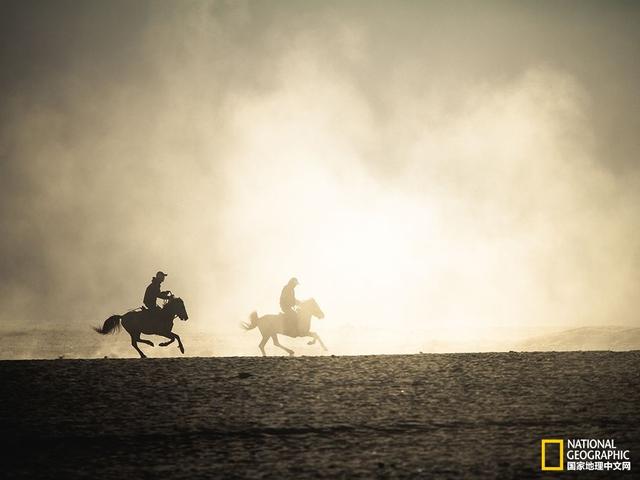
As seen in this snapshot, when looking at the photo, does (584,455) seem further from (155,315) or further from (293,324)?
(293,324)

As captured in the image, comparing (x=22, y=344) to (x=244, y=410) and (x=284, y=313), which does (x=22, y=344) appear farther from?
(x=244, y=410)

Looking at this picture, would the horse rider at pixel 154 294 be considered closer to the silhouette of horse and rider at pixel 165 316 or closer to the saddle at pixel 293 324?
the silhouette of horse and rider at pixel 165 316

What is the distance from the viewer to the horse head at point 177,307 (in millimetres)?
21219

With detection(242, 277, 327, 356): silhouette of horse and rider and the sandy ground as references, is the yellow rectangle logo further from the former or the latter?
detection(242, 277, 327, 356): silhouette of horse and rider

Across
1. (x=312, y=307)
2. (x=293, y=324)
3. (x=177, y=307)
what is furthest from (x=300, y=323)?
(x=177, y=307)

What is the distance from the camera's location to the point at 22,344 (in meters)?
104

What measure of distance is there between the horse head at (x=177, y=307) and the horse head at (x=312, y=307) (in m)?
4.88

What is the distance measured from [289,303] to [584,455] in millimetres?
18239

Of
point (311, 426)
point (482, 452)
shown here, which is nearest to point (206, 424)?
point (311, 426)

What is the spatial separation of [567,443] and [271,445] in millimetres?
3076

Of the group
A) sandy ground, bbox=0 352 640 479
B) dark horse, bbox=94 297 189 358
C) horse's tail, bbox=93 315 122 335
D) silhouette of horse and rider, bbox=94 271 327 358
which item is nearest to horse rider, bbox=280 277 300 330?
silhouette of horse and rider, bbox=94 271 327 358

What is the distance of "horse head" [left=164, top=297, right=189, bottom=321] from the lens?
2122 centimetres

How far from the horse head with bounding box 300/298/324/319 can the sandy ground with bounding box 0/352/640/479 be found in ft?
42.6

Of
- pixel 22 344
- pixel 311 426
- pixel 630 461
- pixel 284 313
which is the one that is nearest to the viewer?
pixel 630 461
